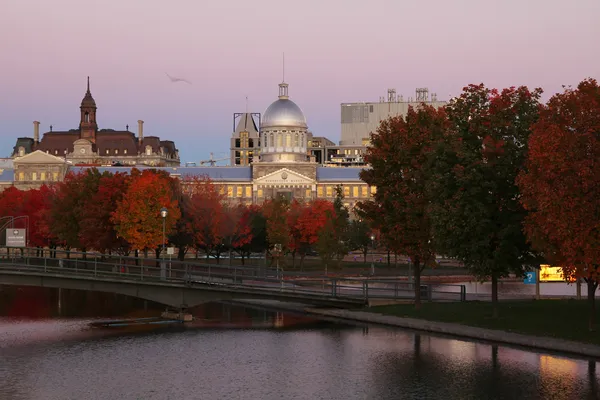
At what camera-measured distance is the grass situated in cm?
4253

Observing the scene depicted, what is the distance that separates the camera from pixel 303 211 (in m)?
130

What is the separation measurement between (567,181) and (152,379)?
1944 cm

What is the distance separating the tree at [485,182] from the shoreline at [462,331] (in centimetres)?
363

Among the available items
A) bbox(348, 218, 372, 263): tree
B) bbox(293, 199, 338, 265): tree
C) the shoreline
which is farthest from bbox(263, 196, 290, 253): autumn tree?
the shoreline

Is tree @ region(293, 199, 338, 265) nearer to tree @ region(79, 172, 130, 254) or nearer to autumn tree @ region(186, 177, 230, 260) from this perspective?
autumn tree @ region(186, 177, 230, 260)

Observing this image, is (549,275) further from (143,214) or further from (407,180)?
(143,214)

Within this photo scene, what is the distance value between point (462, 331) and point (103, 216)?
5281cm

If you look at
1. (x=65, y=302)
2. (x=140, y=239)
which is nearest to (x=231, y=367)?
(x=65, y=302)

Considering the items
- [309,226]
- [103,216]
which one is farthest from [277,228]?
[103,216]

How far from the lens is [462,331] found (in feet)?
147

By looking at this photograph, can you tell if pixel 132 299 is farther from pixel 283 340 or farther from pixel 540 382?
pixel 540 382

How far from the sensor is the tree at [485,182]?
46375 mm

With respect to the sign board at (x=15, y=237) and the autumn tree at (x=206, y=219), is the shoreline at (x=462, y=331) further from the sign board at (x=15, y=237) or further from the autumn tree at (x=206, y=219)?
the autumn tree at (x=206, y=219)

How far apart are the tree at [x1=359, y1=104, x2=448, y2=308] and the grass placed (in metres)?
2.21
